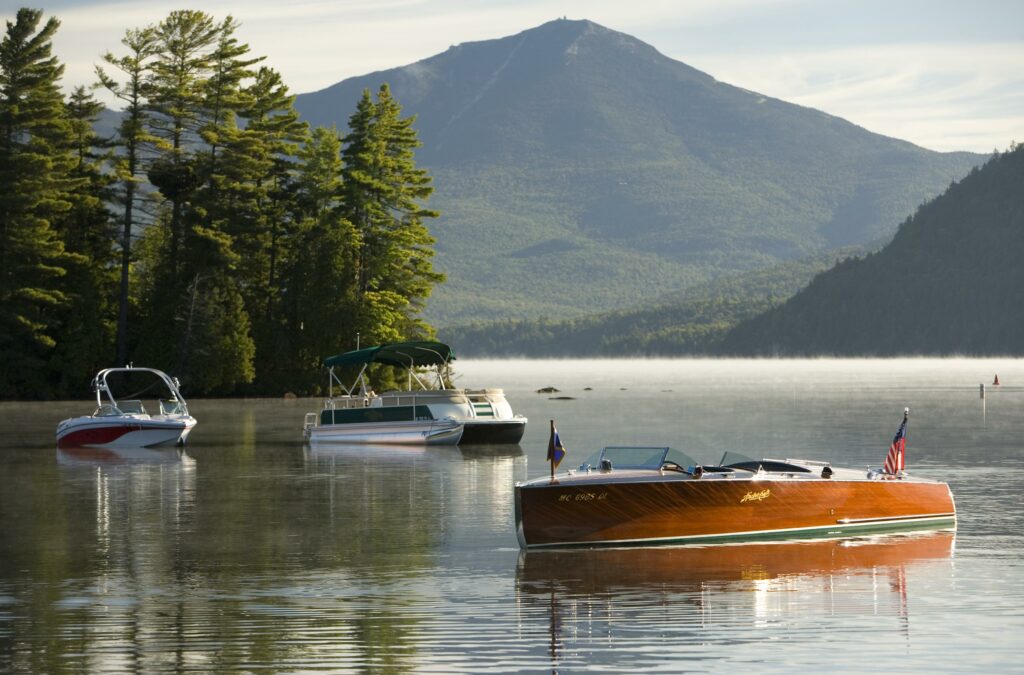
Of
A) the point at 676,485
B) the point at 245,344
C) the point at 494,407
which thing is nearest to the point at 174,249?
the point at 245,344

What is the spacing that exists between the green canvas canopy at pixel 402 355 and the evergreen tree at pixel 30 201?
133 feet

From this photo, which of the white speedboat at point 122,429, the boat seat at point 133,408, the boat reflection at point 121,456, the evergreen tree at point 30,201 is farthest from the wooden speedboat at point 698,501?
the evergreen tree at point 30,201

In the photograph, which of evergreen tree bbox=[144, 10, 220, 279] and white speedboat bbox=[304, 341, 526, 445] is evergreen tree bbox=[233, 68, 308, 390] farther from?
white speedboat bbox=[304, 341, 526, 445]

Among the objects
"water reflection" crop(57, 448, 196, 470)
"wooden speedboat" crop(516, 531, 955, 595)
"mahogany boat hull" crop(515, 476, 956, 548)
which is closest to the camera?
"wooden speedboat" crop(516, 531, 955, 595)

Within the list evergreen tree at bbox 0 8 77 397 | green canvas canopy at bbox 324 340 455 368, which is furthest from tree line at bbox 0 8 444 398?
green canvas canopy at bbox 324 340 455 368

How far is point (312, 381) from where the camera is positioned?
377 feet

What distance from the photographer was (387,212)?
117125 millimetres

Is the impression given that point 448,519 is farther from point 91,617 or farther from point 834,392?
point 834,392

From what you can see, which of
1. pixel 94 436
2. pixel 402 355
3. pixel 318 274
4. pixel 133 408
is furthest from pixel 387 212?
pixel 94 436

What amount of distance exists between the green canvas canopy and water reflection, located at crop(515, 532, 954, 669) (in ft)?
127

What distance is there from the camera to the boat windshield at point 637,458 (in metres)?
28.9

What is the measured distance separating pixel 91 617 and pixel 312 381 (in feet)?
308

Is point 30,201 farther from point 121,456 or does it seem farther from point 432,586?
point 432,586

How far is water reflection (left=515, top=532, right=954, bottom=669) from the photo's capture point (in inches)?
822
